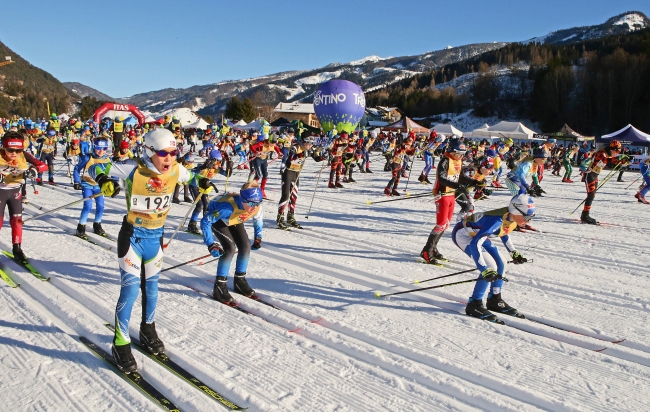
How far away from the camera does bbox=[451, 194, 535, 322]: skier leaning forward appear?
4551 millimetres

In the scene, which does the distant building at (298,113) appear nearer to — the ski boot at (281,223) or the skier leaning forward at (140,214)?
the ski boot at (281,223)

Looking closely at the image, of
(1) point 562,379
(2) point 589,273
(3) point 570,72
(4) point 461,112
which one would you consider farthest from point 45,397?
(4) point 461,112

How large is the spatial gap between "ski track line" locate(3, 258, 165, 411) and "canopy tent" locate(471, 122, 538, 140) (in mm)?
38021

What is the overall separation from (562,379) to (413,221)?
6608mm

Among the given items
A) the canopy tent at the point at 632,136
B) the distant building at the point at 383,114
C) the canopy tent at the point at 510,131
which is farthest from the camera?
the distant building at the point at 383,114

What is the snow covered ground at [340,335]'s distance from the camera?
3283 millimetres

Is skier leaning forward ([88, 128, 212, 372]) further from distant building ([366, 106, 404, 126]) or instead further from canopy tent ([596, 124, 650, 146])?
distant building ([366, 106, 404, 126])

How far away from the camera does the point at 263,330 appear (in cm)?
429

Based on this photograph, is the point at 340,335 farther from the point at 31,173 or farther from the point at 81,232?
the point at 81,232

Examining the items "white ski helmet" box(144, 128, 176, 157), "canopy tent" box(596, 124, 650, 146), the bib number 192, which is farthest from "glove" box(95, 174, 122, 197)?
"canopy tent" box(596, 124, 650, 146)

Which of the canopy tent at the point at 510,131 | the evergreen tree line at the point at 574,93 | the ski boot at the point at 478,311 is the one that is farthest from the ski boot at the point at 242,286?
the evergreen tree line at the point at 574,93

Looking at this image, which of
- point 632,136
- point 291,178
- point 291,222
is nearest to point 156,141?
point 291,178

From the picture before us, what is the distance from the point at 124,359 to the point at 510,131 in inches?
1585

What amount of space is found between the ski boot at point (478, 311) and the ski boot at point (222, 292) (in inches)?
105
